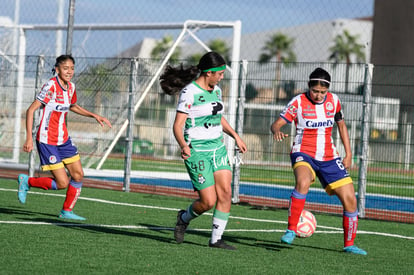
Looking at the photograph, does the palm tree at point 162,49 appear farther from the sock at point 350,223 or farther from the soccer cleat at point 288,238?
the soccer cleat at point 288,238

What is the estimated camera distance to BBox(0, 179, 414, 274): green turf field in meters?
7.14

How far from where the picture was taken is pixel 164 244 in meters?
8.72

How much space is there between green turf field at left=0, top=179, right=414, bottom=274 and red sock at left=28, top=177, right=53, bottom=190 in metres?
0.41

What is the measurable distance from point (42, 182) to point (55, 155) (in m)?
0.63

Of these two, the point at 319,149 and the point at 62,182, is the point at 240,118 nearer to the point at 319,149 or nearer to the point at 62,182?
the point at 62,182

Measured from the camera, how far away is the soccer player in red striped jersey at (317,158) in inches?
353

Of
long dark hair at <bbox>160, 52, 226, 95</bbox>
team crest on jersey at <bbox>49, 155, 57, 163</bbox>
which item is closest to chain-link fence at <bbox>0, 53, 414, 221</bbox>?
team crest on jersey at <bbox>49, 155, 57, 163</bbox>

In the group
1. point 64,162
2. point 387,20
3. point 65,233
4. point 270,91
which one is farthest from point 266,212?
point 387,20

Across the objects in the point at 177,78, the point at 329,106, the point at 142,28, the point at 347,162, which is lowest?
the point at 347,162

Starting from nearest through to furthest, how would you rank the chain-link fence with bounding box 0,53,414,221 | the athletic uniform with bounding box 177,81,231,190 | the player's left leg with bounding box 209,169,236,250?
the athletic uniform with bounding box 177,81,231,190 → the player's left leg with bounding box 209,169,236,250 → the chain-link fence with bounding box 0,53,414,221

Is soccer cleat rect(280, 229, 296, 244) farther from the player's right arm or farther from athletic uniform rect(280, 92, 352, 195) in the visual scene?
the player's right arm

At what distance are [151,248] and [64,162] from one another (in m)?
3.03

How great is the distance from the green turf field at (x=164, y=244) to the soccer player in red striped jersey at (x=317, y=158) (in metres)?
0.44

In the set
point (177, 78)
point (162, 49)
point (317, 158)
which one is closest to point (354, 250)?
point (317, 158)
